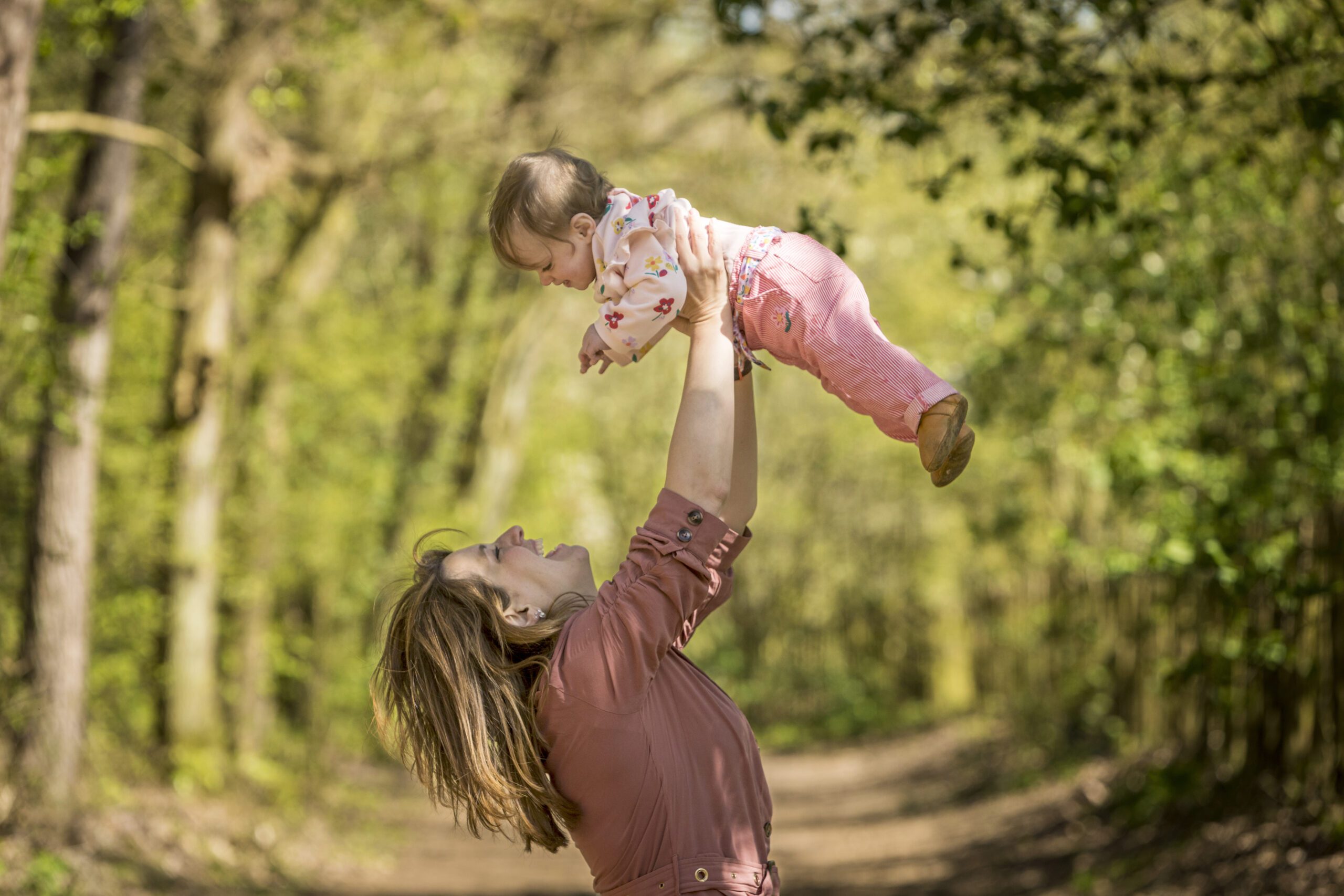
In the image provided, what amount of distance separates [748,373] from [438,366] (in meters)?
13.1

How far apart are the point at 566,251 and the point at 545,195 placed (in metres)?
0.12

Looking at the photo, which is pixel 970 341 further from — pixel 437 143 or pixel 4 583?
pixel 4 583

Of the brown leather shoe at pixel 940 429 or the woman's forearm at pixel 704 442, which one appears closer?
the woman's forearm at pixel 704 442

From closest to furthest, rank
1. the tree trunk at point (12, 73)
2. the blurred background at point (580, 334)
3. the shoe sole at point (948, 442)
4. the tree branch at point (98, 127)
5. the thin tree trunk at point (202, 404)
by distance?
the shoe sole at point (948, 442), the tree trunk at point (12, 73), the blurred background at point (580, 334), the tree branch at point (98, 127), the thin tree trunk at point (202, 404)

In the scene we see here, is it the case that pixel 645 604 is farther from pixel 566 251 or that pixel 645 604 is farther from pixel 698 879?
pixel 566 251

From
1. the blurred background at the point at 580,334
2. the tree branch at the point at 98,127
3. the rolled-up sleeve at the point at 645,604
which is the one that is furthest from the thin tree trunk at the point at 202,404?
the rolled-up sleeve at the point at 645,604

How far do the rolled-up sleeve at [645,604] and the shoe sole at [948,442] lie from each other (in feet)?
1.56

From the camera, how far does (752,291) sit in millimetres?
2570

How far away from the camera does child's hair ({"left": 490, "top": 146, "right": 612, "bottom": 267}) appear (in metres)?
2.57

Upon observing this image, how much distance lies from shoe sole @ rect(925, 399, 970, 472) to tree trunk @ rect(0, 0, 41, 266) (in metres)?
3.18

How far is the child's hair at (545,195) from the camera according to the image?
8.43 feet

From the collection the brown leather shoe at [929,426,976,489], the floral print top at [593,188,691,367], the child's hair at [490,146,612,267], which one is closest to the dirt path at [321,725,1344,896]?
the brown leather shoe at [929,426,976,489]

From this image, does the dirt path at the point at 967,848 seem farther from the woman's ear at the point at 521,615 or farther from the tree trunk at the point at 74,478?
the woman's ear at the point at 521,615

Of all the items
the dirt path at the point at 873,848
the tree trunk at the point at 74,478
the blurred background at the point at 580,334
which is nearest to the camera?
the blurred background at the point at 580,334
